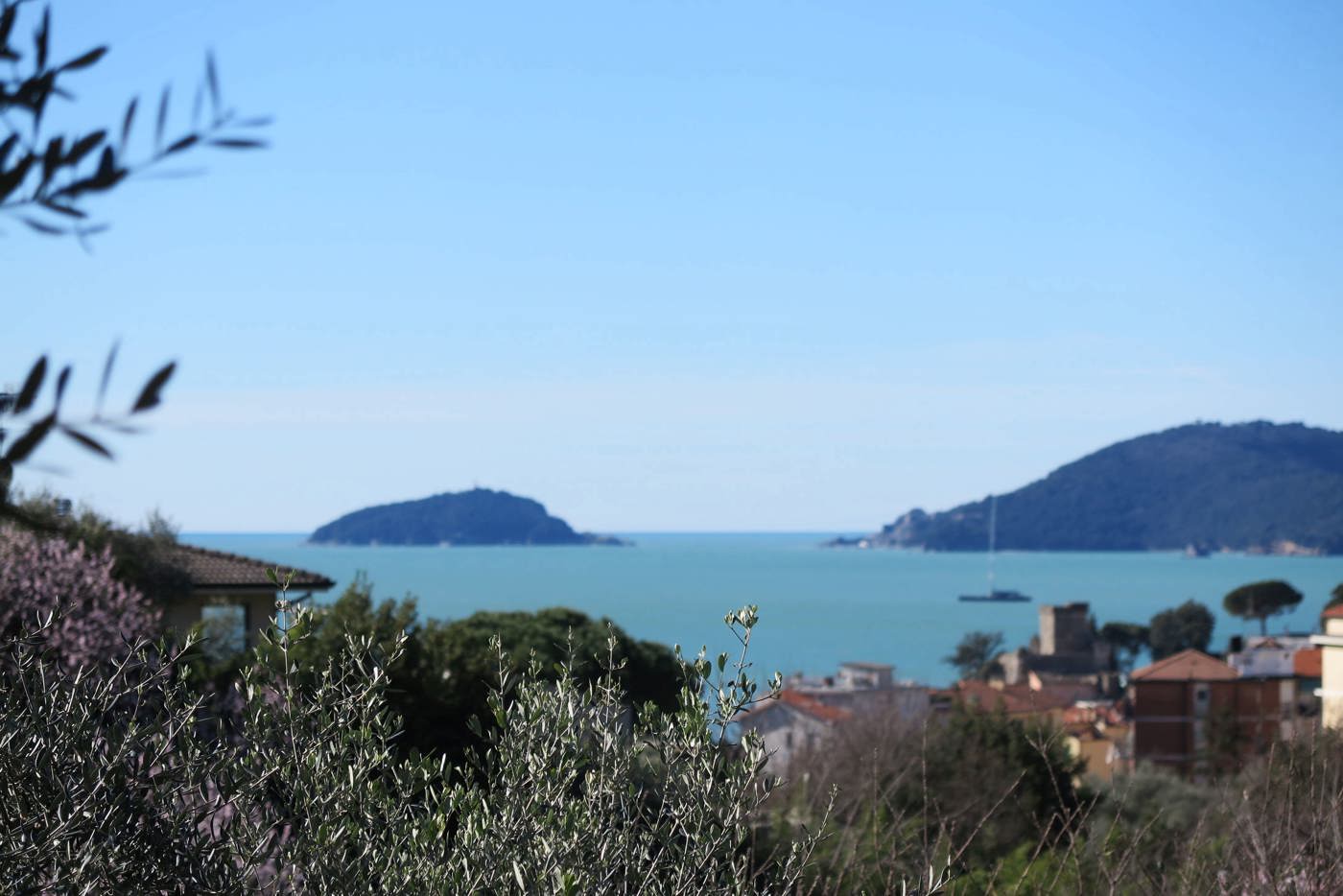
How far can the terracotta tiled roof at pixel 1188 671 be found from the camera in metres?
39.7

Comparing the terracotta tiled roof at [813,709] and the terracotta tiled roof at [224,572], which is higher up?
the terracotta tiled roof at [224,572]

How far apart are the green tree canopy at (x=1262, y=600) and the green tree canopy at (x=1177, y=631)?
22.9 feet

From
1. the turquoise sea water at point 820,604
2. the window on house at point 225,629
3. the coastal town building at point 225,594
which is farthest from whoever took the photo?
the turquoise sea water at point 820,604

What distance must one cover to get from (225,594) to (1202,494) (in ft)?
563

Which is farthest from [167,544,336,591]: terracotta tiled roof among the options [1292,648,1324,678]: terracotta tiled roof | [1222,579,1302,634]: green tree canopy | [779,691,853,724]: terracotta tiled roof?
[1222,579,1302,634]: green tree canopy

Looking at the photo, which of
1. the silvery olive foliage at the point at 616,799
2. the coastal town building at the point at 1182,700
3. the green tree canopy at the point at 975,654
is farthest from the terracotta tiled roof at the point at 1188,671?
the green tree canopy at the point at 975,654

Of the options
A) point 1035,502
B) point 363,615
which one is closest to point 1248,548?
point 1035,502

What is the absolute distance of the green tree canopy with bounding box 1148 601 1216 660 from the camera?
92.1m

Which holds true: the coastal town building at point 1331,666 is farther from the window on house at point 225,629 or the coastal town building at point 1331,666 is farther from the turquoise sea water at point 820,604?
the turquoise sea water at point 820,604

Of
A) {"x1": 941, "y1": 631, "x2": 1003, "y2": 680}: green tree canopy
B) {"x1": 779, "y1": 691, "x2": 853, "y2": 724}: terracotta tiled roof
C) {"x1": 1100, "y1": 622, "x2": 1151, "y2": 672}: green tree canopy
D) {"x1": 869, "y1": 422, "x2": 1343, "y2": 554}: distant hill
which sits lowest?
{"x1": 941, "y1": 631, "x2": 1003, "y2": 680}: green tree canopy

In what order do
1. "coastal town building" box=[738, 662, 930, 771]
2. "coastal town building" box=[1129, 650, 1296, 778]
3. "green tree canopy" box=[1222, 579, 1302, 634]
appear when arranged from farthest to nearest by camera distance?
1. "green tree canopy" box=[1222, 579, 1302, 634]
2. "coastal town building" box=[1129, 650, 1296, 778]
3. "coastal town building" box=[738, 662, 930, 771]

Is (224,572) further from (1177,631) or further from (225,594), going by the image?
(1177,631)

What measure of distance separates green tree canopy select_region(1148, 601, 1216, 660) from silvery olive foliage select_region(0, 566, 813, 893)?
94158mm

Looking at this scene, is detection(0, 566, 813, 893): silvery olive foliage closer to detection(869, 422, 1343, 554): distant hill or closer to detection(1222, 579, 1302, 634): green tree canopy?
detection(1222, 579, 1302, 634): green tree canopy
